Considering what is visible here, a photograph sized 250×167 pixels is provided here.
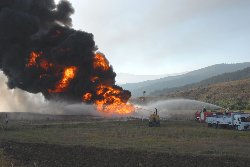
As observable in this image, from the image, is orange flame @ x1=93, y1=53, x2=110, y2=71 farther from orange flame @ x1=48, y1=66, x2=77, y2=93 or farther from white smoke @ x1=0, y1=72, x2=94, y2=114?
white smoke @ x1=0, y1=72, x2=94, y2=114

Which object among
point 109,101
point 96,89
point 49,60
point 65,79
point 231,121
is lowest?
point 231,121

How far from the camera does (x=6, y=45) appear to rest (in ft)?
241

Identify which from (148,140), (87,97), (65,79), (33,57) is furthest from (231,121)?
(33,57)

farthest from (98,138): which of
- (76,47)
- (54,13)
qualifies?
(54,13)

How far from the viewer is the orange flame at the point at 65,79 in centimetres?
7280

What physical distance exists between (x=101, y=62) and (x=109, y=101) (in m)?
8.37

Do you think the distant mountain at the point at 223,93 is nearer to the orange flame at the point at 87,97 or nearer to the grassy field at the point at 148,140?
the orange flame at the point at 87,97

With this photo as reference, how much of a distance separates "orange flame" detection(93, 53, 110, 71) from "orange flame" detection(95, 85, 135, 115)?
4.39 metres

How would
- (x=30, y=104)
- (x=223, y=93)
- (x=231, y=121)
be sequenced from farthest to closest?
(x=223, y=93) → (x=30, y=104) → (x=231, y=121)

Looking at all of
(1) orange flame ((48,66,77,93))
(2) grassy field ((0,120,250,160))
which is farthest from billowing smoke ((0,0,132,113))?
(2) grassy field ((0,120,250,160))

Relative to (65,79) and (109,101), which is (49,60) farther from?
(109,101)

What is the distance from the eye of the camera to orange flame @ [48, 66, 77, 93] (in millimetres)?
72800

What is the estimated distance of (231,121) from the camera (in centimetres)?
5381

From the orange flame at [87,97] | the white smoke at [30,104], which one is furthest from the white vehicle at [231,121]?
the white smoke at [30,104]
